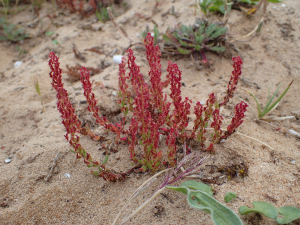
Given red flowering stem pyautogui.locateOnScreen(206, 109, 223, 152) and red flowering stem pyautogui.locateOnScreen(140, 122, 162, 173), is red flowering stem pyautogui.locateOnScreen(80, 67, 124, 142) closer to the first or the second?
red flowering stem pyautogui.locateOnScreen(140, 122, 162, 173)

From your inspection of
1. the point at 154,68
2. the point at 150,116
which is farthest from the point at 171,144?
the point at 154,68

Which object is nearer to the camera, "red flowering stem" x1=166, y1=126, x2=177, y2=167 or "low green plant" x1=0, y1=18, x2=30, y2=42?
"red flowering stem" x1=166, y1=126, x2=177, y2=167

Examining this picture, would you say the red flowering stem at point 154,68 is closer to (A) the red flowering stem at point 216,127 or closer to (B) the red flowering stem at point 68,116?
(A) the red flowering stem at point 216,127

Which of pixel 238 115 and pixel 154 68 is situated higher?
pixel 154 68

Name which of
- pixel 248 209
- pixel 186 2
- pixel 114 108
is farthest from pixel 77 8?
pixel 248 209

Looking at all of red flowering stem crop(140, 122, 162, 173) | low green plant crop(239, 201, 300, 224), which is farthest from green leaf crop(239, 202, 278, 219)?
red flowering stem crop(140, 122, 162, 173)

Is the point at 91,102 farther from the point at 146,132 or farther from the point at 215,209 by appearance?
the point at 215,209
